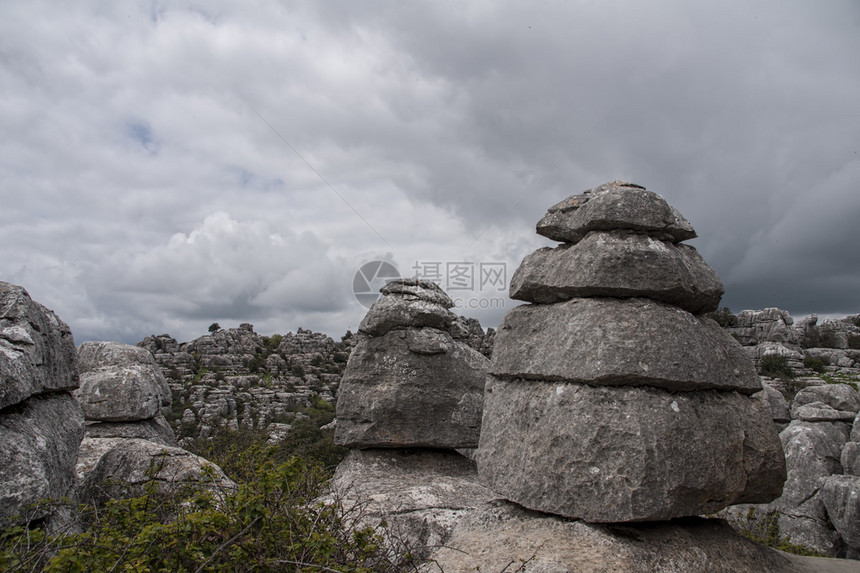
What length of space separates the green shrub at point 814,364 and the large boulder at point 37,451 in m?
45.2

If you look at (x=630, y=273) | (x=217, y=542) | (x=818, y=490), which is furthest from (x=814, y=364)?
(x=217, y=542)

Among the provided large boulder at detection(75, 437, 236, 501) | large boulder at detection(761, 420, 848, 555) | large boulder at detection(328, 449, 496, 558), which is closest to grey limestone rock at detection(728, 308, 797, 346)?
large boulder at detection(761, 420, 848, 555)

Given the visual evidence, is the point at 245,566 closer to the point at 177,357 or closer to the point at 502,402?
the point at 502,402

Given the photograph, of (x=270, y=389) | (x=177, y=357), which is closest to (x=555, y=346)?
(x=270, y=389)

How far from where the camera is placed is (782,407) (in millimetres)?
19359

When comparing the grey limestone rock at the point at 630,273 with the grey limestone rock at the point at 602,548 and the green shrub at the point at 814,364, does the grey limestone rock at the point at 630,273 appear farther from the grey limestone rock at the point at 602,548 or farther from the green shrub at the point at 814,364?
the green shrub at the point at 814,364

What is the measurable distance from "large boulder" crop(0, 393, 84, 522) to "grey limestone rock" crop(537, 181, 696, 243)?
20.8 ft

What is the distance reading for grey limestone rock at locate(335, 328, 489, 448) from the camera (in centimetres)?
1108

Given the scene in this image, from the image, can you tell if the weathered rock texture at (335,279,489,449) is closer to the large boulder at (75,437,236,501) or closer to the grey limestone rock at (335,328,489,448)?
the grey limestone rock at (335,328,489,448)

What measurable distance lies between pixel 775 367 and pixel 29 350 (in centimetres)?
4107

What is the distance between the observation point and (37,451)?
5.83m

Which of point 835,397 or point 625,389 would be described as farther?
point 835,397

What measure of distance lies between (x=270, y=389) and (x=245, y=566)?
142ft

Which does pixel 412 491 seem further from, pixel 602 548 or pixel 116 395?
pixel 116 395
